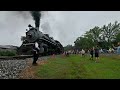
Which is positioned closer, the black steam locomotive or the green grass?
the green grass

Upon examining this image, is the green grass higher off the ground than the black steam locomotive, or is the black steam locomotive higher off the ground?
the black steam locomotive

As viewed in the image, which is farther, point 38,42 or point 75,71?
point 38,42

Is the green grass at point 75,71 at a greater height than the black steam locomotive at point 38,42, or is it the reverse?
the black steam locomotive at point 38,42

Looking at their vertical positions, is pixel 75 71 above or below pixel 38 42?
below

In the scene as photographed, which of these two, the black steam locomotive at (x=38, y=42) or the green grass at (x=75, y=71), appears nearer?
the green grass at (x=75, y=71)
